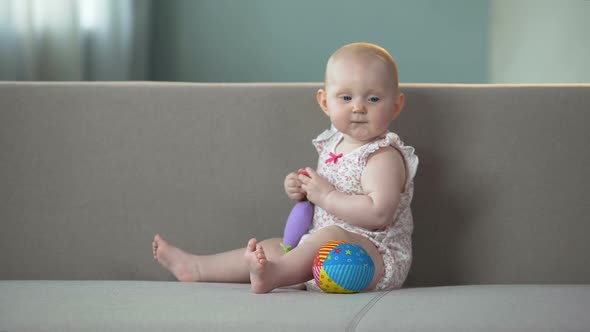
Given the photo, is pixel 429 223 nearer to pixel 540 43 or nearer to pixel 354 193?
pixel 354 193

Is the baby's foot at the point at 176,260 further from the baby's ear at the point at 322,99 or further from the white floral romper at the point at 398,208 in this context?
the baby's ear at the point at 322,99

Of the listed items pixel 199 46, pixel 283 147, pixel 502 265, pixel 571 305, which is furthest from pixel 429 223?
pixel 199 46

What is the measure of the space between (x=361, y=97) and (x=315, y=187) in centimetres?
22

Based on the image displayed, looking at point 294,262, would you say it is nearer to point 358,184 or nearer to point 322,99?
point 358,184

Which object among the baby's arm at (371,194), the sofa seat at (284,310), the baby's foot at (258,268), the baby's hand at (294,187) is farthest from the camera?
the baby's hand at (294,187)

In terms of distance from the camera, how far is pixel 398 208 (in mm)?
1716

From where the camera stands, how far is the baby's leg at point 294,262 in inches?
57.2

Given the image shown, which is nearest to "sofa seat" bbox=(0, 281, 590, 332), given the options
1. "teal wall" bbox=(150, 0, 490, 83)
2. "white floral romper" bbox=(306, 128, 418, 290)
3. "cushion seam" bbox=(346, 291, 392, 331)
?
"cushion seam" bbox=(346, 291, 392, 331)

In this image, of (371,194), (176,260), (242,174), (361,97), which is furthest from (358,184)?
(176,260)

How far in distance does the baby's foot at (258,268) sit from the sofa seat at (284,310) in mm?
27

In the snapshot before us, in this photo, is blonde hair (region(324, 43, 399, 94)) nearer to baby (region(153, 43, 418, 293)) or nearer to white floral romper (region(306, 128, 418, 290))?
baby (region(153, 43, 418, 293))

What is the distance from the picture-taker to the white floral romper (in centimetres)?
166

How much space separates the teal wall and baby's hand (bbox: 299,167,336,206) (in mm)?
2446

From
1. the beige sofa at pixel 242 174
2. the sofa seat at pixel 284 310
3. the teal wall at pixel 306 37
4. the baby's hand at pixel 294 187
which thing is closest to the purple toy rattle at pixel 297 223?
the baby's hand at pixel 294 187
